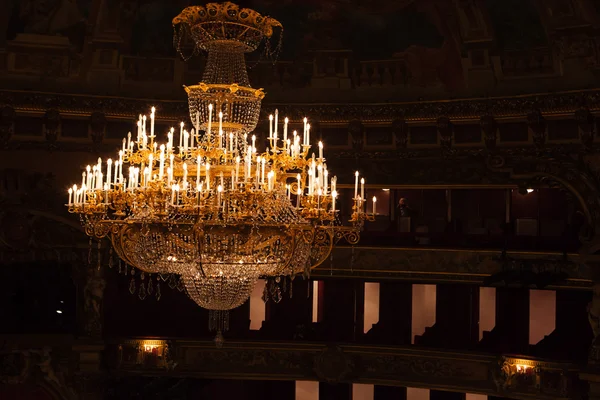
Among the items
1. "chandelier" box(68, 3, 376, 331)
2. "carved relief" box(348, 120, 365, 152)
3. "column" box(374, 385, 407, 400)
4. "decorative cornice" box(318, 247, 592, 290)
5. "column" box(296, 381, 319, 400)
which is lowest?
"column" box(296, 381, 319, 400)

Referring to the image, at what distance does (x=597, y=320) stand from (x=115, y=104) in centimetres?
890

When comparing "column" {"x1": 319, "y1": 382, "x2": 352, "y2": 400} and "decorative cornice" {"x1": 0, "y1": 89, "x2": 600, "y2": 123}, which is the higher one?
"decorative cornice" {"x1": 0, "y1": 89, "x2": 600, "y2": 123}

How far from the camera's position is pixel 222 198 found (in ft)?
26.2

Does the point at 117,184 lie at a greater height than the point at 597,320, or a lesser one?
greater

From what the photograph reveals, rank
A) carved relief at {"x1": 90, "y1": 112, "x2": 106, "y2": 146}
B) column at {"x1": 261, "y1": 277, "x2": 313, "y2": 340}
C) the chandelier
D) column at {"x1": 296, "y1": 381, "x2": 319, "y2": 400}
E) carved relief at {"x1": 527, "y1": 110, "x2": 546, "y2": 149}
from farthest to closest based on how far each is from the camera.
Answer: column at {"x1": 296, "y1": 381, "x2": 319, "y2": 400} → column at {"x1": 261, "y1": 277, "x2": 313, "y2": 340} → carved relief at {"x1": 90, "y1": 112, "x2": 106, "y2": 146} → carved relief at {"x1": 527, "y1": 110, "x2": 546, "y2": 149} → the chandelier

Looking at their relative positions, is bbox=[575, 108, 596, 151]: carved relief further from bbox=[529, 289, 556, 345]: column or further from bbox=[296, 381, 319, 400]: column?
bbox=[296, 381, 319, 400]: column

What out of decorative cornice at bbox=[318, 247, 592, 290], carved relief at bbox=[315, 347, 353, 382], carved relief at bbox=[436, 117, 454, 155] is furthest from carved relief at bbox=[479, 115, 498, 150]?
carved relief at bbox=[315, 347, 353, 382]

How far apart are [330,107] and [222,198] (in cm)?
795

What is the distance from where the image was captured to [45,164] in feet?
51.9

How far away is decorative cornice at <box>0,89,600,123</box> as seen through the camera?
14.7 metres

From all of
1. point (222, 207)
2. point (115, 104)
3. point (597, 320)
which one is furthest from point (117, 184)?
point (597, 320)

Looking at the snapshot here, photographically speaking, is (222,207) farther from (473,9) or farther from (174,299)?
(174,299)

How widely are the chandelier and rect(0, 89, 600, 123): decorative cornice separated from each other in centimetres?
680

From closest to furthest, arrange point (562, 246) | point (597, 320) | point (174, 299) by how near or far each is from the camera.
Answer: point (597, 320)
point (562, 246)
point (174, 299)
